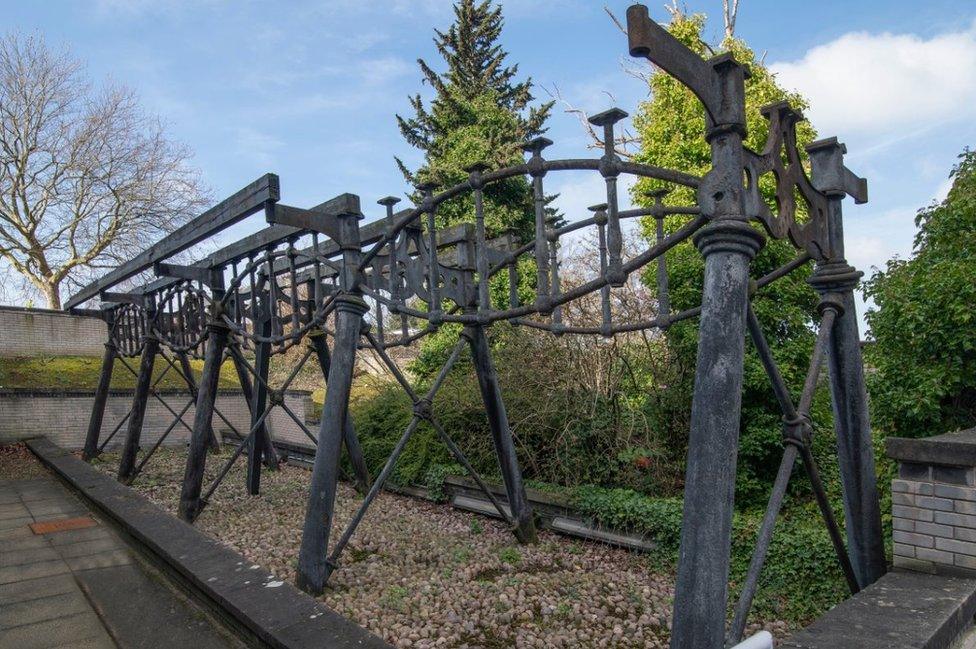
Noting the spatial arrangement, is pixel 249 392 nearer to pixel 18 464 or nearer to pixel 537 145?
pixel 18 464

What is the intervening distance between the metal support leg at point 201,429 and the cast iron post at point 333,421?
98.0 inches

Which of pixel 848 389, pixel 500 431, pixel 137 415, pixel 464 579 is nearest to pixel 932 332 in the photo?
pixel 848 389

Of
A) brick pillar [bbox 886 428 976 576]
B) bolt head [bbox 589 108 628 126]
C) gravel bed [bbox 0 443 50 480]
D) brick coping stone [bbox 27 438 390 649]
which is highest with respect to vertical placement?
bolt head [bbox 589 108 628 126]

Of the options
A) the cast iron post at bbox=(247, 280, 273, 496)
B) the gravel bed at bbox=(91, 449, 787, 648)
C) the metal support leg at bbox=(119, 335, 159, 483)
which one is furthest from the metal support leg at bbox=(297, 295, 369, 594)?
the metal support leg at bbox=(119, 335, 159, 483)

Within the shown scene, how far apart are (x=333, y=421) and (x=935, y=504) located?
3.53 m

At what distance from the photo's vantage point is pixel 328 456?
4613mm

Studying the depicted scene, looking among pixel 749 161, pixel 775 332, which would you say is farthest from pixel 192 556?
pixel 775 332

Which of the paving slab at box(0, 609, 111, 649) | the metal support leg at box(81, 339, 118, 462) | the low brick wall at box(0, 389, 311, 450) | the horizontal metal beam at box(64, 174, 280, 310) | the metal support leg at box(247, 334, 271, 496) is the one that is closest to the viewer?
the paving slab at box(0, 609, 111, 649)

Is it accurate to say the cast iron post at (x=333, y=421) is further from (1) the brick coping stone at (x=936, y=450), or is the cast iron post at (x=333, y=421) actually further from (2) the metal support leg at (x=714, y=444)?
(1) the brick coping stone at (x=936, y=450)

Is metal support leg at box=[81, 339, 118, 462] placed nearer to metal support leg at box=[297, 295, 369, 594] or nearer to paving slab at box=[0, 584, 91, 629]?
paving slab at box=[0, 584, 91, 629]

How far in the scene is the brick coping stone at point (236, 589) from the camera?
3.21 meters

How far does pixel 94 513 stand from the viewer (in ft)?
23.4

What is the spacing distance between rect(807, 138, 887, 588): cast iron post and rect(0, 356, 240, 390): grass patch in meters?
13.9

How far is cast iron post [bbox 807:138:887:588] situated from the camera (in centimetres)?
340
